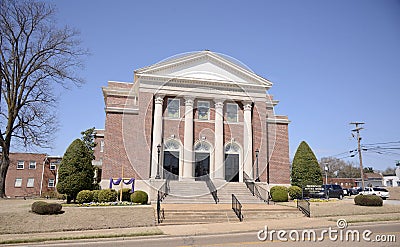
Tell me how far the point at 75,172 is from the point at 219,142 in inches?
487

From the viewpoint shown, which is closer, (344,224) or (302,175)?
(344,224)

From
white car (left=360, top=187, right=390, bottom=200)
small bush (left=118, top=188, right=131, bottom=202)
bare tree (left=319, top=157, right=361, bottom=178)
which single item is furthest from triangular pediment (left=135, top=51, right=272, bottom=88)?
bare tree (left=319, top=157, right=361, bottom=178)

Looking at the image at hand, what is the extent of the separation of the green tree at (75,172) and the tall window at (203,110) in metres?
10.8

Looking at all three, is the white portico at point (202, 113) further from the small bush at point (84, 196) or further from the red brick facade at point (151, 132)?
the small bush at point (84, 196)

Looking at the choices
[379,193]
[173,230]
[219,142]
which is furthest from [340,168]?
[173,230]

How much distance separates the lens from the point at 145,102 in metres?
28.7

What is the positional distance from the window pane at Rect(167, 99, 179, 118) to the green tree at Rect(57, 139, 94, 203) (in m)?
8.51

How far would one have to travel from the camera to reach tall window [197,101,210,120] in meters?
30.2

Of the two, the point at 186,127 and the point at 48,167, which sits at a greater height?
the point at 186,127

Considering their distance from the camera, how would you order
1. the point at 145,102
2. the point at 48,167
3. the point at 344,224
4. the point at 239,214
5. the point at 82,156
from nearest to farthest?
the point at 344,224
the point at 239,214
the point at 82,156
the point at 145,102
the point at 48,167

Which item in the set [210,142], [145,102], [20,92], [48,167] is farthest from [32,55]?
[48,167]

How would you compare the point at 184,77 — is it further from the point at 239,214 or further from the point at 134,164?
the point at 239,214

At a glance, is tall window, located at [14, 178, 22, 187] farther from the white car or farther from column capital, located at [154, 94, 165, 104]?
the white car

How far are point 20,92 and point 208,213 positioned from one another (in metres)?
18.8
